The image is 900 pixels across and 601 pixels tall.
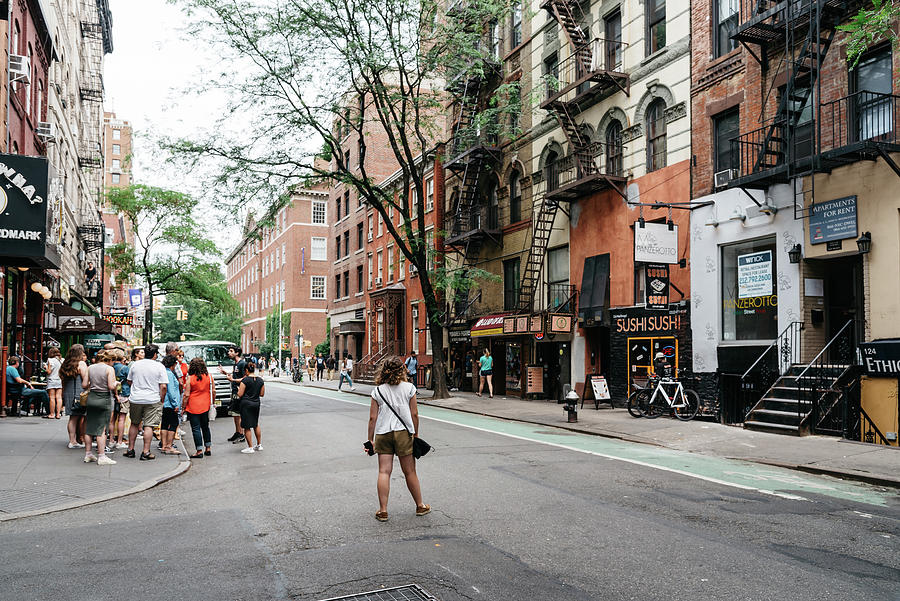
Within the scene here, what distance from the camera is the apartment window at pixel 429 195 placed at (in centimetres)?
3575

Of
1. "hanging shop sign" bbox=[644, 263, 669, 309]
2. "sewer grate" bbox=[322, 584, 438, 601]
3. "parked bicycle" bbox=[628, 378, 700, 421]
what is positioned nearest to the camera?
"sewer grate" bbox=[322, 584, 438, 601]

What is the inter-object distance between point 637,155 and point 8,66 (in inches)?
662

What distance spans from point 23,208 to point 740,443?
12849 millimetres

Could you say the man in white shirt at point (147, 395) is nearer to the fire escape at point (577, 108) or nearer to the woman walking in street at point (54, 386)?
the woman walking in street at point (54, 386)

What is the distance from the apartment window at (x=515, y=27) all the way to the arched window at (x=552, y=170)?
5.92 metres

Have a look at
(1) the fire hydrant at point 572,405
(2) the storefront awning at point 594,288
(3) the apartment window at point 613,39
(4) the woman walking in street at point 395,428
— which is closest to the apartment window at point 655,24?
(3) the apartment window at point 613,39

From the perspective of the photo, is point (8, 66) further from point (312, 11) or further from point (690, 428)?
point (690, 428)

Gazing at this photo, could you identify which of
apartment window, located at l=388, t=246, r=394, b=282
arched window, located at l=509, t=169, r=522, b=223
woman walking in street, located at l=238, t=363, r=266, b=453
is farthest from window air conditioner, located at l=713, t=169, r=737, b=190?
apartment window, located at l=388, t=246, r=394, b=282

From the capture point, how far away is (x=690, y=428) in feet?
51.3

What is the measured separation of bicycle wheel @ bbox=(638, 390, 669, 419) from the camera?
58.7ft

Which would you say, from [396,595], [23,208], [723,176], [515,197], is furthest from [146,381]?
[515,197]

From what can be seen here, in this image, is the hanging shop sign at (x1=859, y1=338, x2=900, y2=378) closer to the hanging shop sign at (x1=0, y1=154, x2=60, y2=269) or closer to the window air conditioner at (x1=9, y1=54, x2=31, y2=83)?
the hanging shop sign at (x1=0, y1=154, x2=60, y2=269)

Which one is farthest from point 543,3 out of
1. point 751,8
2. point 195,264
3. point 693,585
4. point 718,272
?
point 195,264

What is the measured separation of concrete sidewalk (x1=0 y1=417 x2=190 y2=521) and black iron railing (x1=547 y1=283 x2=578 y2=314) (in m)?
14.2
